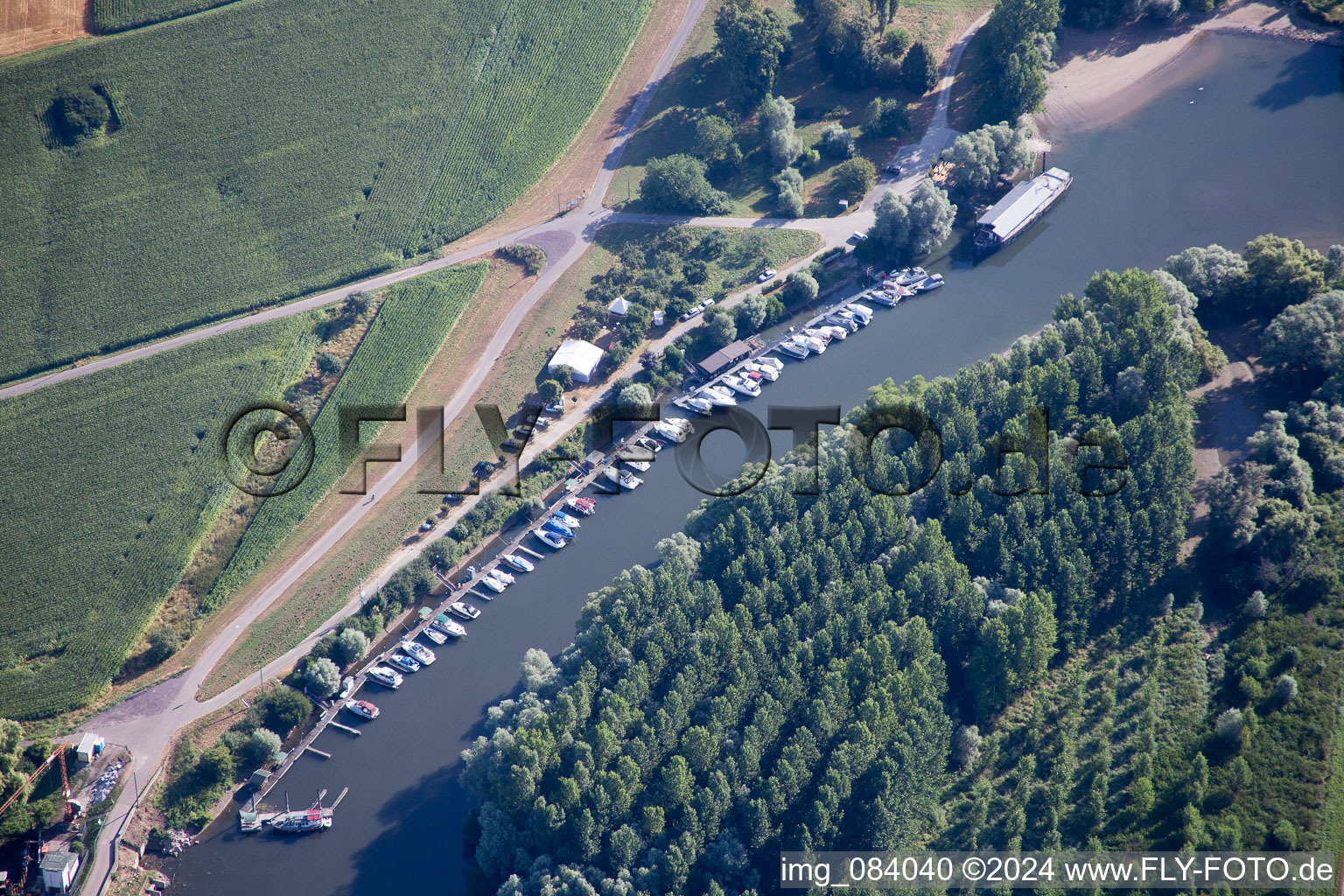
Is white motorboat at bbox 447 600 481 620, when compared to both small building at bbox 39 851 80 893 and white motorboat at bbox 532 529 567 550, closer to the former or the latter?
white motorboat at bbox 532 529 567 550

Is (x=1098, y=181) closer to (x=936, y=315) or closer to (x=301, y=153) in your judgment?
(x=936, y=315)

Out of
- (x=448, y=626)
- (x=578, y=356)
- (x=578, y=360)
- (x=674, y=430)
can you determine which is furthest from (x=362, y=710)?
(x=578, y=356)

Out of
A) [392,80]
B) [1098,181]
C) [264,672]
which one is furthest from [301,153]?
[1098,181]

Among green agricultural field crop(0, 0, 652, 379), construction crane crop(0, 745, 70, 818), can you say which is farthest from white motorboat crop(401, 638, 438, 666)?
green agricultural field crop(0, 0, 652, 379)

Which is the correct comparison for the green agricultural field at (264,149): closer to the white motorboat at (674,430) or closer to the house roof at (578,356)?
the house roof at (578,356)

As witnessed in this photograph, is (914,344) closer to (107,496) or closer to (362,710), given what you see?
(362,710)
